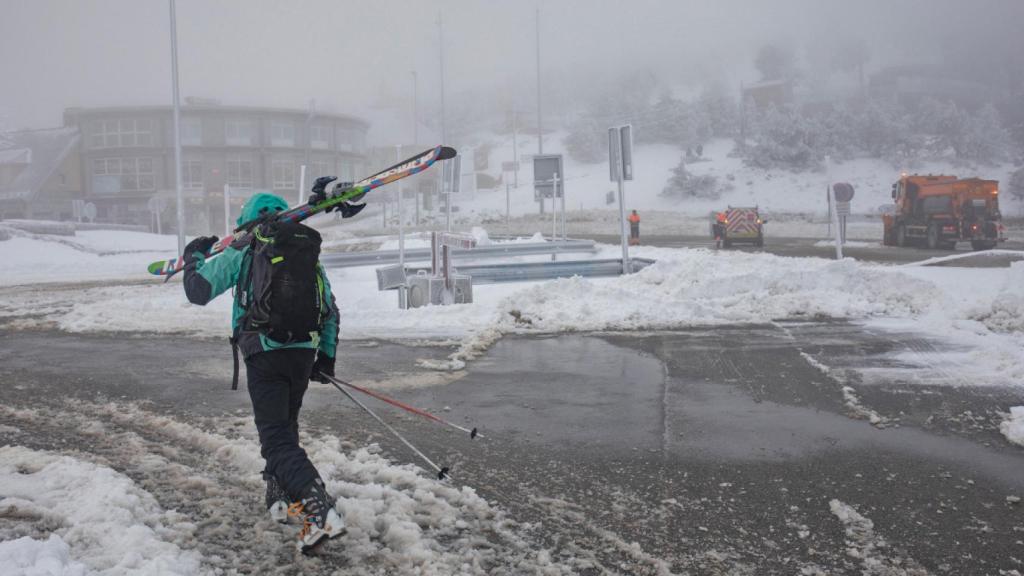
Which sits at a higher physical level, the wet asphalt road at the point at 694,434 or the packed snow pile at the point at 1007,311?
the packed snow pile at the point at 1007,311

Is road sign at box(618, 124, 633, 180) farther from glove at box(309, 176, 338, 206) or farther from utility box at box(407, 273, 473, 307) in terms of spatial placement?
glove at box(309, 176, 338, 206)

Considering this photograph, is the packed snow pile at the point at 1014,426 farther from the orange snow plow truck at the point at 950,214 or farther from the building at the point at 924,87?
the building at the point at 924,87

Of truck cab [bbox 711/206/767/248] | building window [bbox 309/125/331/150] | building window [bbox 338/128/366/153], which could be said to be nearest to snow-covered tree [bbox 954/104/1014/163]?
truck cab [bbox 711/206/767/248]

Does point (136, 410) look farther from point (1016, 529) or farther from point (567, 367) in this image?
point (1016, 529)

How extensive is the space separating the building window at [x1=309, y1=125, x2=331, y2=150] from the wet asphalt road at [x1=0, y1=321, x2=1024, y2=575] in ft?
194

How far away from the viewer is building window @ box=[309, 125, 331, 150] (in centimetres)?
6800

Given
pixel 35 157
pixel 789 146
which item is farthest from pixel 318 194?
pixel 35 157

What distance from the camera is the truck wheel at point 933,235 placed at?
2733 cm

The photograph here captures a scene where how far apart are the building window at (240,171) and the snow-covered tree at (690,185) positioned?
32.6m

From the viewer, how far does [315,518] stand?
395cm

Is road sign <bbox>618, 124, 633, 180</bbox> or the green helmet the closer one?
the green helmet

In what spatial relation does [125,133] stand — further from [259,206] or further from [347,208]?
[347,208]

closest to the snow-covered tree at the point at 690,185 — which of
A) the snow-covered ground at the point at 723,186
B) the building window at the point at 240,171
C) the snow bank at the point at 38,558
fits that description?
the snow-covered ground at the point at 723,186

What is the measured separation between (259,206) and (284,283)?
22.9 inches
